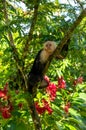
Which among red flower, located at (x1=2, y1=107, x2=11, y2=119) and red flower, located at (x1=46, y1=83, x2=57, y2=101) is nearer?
red flower, located at (x1=2, y1=107, x2=11, y2=119)

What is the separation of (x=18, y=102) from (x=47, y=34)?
1092 mm

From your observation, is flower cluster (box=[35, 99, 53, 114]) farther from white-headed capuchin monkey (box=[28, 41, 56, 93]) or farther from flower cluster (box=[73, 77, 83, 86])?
flower cluster (box=[73, 77, 83, 86])

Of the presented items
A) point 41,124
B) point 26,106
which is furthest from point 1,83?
point 41,124

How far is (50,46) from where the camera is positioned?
3732 mm

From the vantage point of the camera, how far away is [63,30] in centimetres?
425

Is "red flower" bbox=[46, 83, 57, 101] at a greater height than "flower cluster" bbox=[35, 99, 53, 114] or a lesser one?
greater

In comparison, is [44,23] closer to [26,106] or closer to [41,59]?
[41,59]

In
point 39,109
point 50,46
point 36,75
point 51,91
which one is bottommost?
point 39,109

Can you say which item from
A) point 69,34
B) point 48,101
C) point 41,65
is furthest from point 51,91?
point 69,34

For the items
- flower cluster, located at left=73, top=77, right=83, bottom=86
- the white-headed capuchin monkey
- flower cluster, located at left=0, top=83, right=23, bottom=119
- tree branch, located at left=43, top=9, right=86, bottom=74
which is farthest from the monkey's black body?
flower cluster, located at left=73, top=77, right=83, bottom=86

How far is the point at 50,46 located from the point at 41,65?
22 centimetres

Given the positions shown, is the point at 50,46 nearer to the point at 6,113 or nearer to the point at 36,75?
the point at 36,75

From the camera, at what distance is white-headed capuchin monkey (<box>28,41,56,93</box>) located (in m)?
3.66

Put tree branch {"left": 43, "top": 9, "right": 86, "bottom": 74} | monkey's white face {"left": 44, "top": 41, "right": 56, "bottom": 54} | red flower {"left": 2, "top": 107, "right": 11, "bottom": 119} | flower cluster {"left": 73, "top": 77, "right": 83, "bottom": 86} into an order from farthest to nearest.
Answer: flower cluster {"left": 73, "top": 77, "right": 83, "bottom": 86} < monkey's white face {"left": 44, "top": 41, "right": 56, "bottom": 54} < red flower {"left": 2, "top": 107, "right": 11, "bottom": 119} < tree branch {"left": 43, "top": 9, "right": 86, "bottom": 74}
